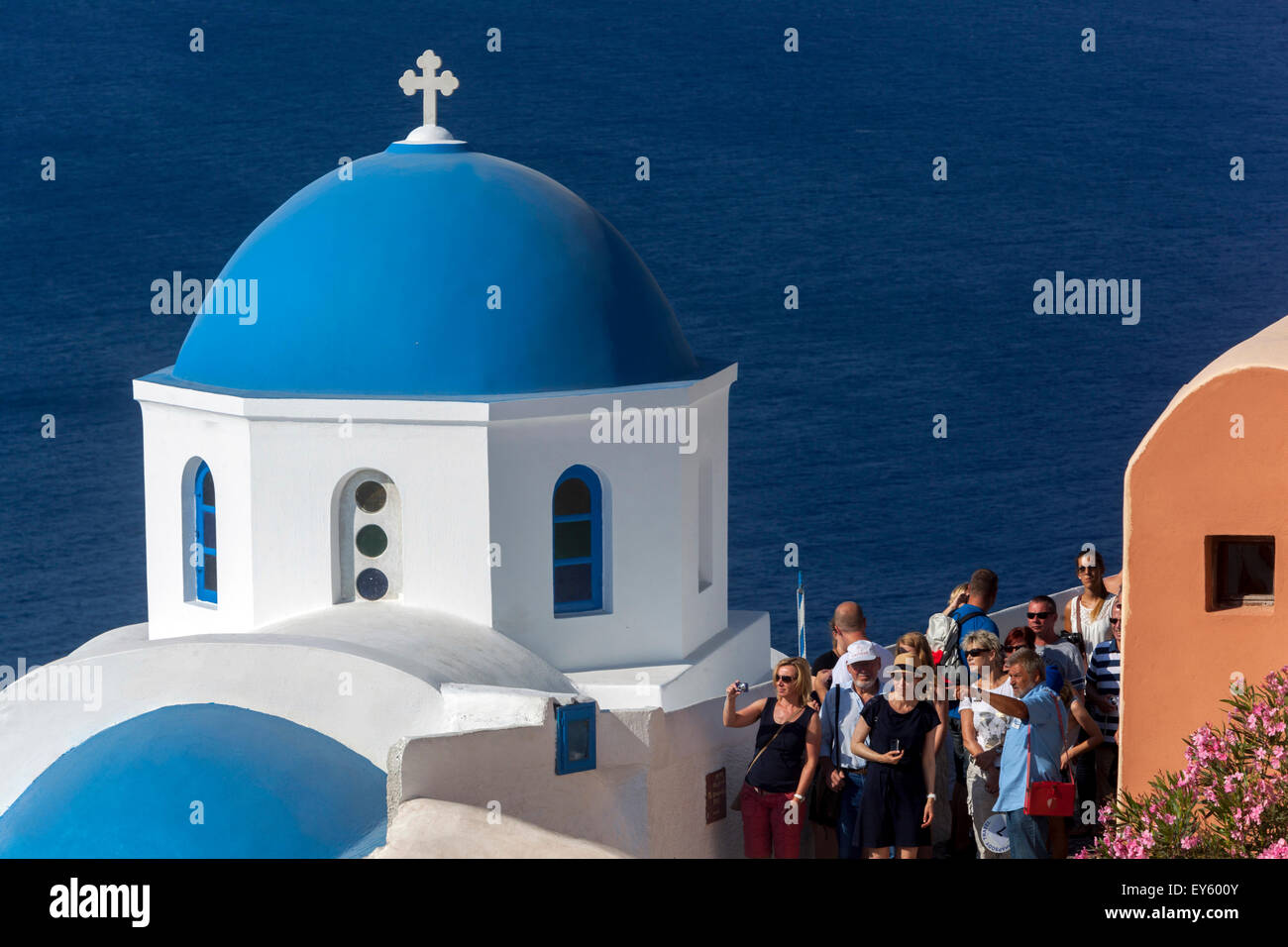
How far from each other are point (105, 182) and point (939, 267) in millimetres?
29290

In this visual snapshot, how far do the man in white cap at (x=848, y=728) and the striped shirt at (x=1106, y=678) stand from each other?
1448 millimetres

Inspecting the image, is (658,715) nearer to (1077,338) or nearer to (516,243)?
(516,243)

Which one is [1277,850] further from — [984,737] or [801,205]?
[801,205]

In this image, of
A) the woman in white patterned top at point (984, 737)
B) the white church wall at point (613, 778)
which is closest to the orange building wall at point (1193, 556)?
the woman in white patterned top at point (984, 737)

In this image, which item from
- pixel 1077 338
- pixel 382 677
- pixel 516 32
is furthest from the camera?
pixel 516 32

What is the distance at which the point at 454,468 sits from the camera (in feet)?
56.6

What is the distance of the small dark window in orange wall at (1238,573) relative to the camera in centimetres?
1298

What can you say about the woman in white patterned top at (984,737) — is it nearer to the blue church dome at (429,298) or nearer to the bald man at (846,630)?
the bald man at (846,630)

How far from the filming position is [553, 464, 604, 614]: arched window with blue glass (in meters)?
17.8

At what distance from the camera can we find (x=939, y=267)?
81688 millimetres

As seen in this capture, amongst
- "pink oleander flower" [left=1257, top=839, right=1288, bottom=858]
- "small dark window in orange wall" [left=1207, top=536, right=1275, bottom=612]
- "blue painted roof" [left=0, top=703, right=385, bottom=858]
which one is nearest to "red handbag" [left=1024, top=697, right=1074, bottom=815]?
"small dark window in orange wall" [left=1207, top=536, right=1275, bottom=612]

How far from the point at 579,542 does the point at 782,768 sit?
3884 millimetres

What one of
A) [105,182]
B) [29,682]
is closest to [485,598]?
[29,682]
